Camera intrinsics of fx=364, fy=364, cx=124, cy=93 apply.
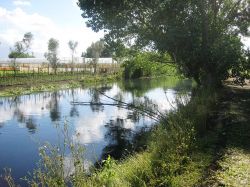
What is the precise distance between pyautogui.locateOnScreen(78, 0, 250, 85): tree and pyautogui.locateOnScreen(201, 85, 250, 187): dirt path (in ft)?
15.0

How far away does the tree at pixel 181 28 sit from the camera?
2003 centimetres

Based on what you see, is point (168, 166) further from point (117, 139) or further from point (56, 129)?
point (56, 129)

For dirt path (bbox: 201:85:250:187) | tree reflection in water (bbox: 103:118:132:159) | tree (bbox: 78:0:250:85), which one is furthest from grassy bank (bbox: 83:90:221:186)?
tree (bbox: 78:0:250:85)

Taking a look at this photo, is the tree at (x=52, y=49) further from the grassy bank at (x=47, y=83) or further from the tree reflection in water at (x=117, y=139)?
the tree reflection in water at (x=117, y=139)

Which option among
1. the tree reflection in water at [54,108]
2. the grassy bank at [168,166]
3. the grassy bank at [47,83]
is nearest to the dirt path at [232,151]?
the grassy bank at [168,166]

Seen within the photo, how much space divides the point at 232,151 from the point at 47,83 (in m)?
44.7

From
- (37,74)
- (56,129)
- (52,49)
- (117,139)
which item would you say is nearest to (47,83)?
(37,74)

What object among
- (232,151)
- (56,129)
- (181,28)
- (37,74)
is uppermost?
(181,28)

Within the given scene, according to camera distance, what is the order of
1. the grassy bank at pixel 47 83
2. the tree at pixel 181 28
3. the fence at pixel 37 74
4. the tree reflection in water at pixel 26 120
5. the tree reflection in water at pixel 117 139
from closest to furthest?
the tree reflection in water at pixel 117 139 → the tree at pixel 181 28 → the tree reflection in water at pixel 26 120 → the grassy bank at pixel 47 83 → the fence at pixel 37 74

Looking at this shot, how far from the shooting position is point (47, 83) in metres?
52.3

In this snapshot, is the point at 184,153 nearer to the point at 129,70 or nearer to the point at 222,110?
the point at 222,110

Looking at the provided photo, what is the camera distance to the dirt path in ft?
25.9

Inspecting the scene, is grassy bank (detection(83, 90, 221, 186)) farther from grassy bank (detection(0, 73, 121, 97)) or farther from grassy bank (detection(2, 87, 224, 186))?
grassy bank (detection(0, 73, 121, 97))

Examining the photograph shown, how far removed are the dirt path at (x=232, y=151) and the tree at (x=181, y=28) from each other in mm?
4584
